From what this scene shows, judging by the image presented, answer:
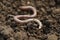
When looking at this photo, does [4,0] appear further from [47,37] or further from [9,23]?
[47,37]

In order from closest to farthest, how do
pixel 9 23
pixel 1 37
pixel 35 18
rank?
1. pixel 1 37
2. pixel 9 23
3. pixel 35 18

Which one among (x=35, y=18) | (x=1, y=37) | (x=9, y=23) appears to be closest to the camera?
(x=1, y=37)

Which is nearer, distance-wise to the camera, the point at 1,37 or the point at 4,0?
the point at 1,37

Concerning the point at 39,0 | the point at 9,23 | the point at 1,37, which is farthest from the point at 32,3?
the point at 1,37

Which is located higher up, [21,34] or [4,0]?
[4,0]

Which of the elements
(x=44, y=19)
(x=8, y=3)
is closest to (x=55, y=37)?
(x=44, y=19)

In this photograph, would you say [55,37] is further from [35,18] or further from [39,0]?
[39,0]

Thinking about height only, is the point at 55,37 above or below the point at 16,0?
below
